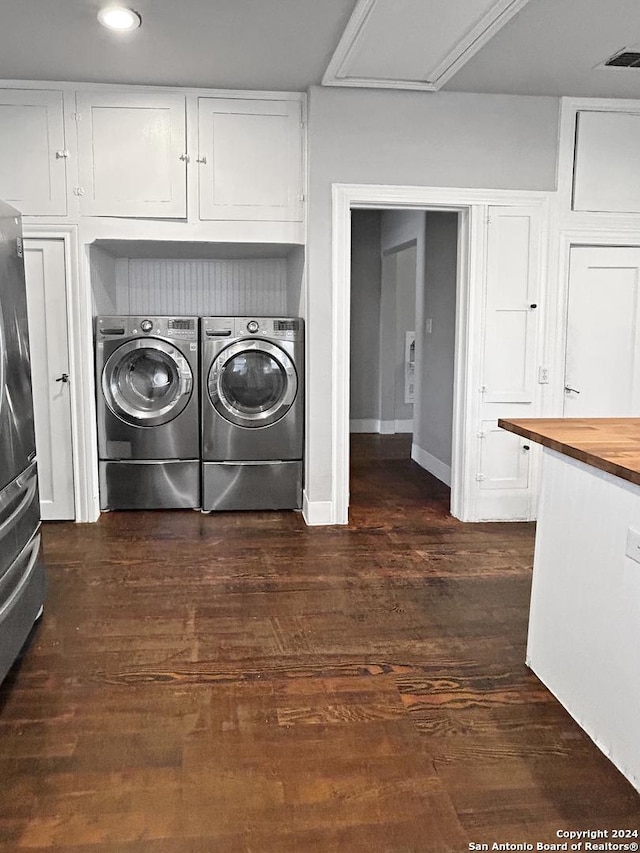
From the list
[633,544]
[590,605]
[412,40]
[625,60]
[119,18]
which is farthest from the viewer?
[625,60]

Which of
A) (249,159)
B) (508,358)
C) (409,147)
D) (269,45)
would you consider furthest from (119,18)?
(508,358)

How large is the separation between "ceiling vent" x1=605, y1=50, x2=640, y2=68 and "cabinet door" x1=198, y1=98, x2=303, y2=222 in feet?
5.54

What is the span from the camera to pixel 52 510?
14.5 feet

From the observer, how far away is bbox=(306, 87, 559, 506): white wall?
413 centimetres

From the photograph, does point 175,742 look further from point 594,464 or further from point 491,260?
point 491,260

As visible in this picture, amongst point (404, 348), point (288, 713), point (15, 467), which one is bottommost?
point (288, 713)

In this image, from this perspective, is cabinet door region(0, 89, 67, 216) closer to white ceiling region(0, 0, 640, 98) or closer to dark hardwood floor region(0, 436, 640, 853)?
white ceiling region(0, 0, 640, 98)

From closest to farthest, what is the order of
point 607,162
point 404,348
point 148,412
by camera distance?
point 607,162
point 148,412
point 404,348

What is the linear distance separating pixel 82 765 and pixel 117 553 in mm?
1875

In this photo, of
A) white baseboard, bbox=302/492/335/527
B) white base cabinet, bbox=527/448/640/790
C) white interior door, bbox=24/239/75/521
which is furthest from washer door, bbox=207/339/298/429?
white base cabinet, bbox=527/448/640/790

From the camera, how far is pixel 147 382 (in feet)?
15.0

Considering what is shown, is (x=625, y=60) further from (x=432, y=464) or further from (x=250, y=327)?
(x=432, y=464)

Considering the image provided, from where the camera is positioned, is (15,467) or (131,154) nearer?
(15,467)

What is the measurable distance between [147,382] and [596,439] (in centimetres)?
301
